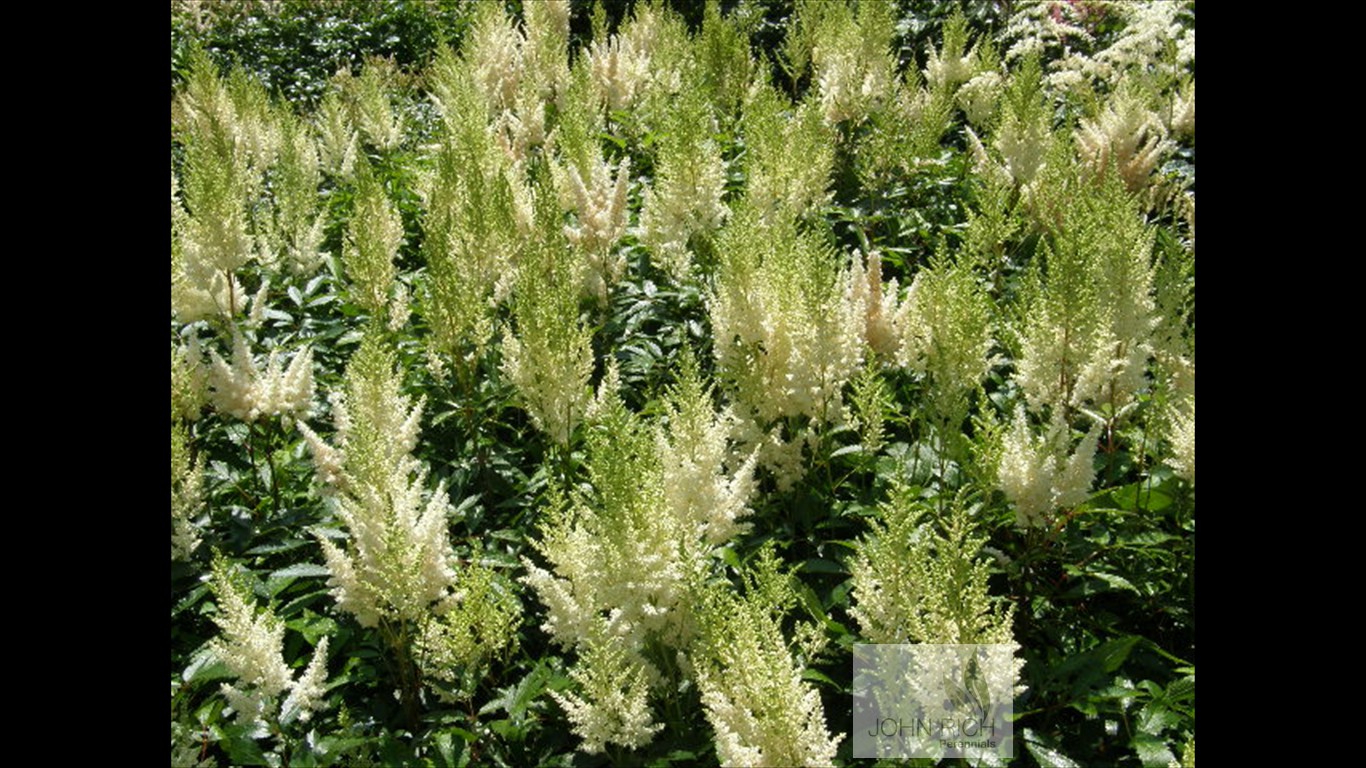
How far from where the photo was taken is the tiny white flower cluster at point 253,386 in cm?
336

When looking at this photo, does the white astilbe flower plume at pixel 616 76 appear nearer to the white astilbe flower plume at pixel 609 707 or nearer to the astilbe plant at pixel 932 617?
the astilbe plant at pixel 932 617

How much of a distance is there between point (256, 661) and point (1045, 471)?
2033mm

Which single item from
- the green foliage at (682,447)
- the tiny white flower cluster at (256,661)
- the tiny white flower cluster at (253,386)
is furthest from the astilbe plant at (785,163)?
the tiny white flower cluster at (256,661)

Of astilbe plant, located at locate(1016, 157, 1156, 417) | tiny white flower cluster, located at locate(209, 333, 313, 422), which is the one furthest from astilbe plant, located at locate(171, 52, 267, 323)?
astilbe plant, located at locate(1016, 157, 1156, 417)

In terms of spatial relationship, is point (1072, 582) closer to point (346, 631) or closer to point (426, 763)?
point (426, 763)

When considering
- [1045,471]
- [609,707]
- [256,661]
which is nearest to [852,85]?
[1045,471]

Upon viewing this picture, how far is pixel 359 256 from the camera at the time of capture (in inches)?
166

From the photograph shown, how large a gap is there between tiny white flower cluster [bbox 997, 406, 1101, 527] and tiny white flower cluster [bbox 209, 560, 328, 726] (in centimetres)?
183

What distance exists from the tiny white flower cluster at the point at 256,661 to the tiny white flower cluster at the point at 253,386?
2.87 feet

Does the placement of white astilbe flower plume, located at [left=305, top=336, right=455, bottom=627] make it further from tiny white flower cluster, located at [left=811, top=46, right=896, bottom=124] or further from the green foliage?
tiny white flower cluster, located at [left=811, top=46, right=896, bottom=124]

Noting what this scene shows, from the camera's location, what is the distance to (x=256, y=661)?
8.38 feet

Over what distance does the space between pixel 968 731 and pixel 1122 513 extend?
1116mm
